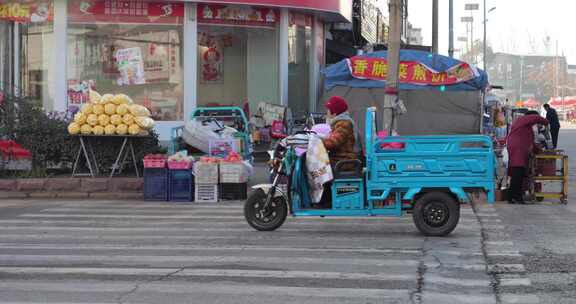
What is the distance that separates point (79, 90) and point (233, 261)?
1304 centimetres

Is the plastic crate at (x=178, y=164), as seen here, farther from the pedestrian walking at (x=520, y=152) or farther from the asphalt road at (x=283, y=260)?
the pedestrian walking at (x=520, y=152)

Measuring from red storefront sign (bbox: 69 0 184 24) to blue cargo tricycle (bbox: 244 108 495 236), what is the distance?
35.8 ft

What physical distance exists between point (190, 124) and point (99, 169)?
205cm

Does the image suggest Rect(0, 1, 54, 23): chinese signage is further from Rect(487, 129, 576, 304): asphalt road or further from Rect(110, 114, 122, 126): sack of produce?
Rect(487, 129, 576, 304): asphalt road

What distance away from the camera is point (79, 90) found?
2031 cm

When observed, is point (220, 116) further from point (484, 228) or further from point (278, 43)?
point (484, 228)

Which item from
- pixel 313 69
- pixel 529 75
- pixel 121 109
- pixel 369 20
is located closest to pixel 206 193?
pixel 121 109

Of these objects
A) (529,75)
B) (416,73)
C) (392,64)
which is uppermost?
(529,75)

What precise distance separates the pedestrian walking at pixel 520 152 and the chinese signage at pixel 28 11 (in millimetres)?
12264

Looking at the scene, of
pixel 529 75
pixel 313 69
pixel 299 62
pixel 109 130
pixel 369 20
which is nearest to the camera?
pixel 109 130

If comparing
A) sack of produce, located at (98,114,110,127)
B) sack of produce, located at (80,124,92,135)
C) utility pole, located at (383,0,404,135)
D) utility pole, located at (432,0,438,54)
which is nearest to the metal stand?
sack of produce, located at (80,124,92,135)

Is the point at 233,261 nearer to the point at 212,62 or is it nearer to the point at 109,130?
the point at 109,130

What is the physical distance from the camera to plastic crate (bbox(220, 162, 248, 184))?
47.2 ft

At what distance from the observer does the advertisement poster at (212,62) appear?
20953 mm
